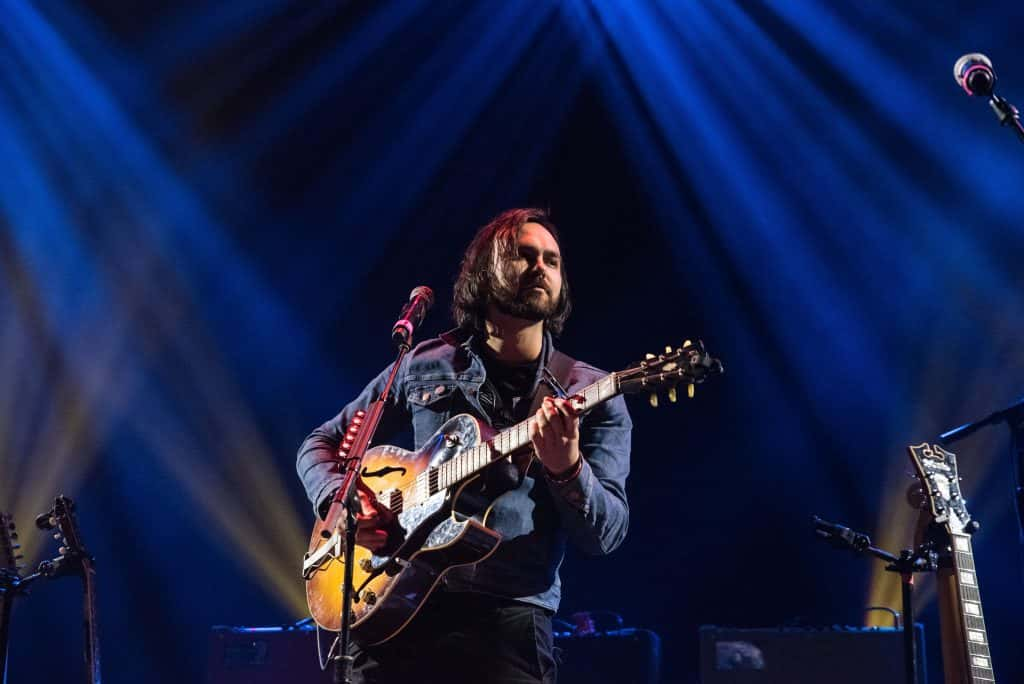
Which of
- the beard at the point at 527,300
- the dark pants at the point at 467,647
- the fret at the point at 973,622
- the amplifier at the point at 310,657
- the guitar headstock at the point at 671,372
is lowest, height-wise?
the dark pants at the point at 467,647

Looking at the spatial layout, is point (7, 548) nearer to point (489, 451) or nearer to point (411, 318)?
point (411, 318)

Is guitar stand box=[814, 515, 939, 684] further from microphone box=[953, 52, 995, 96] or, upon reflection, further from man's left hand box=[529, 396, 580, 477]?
man's left hand box=[529, 396, 580, 477]

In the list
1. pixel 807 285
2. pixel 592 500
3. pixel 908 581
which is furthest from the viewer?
pixel 807 285

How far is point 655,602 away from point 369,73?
460cm

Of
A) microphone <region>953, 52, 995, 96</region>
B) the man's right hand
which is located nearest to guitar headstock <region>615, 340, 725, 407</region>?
the man's right hand

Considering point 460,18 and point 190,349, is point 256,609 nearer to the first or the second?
point 190,349

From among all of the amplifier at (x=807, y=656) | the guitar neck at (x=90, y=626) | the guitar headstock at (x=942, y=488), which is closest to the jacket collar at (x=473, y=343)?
the guitar headstock at (x=942, y=488)

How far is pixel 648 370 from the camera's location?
2631 mm

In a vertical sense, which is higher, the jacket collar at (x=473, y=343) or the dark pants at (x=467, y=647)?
the jacket collar at (x=473, y=343)

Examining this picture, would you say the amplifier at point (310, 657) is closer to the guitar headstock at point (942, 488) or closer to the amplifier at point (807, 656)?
the amplifier at point (807, 656)

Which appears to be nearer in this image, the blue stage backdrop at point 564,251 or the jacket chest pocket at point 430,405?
the jacket chest pocket at point 430,405

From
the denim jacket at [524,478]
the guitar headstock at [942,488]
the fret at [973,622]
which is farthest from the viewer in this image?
the guitar headstock at [942,488]

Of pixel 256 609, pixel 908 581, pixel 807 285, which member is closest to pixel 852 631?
pixel 908 581

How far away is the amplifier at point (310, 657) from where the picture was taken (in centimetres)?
509
